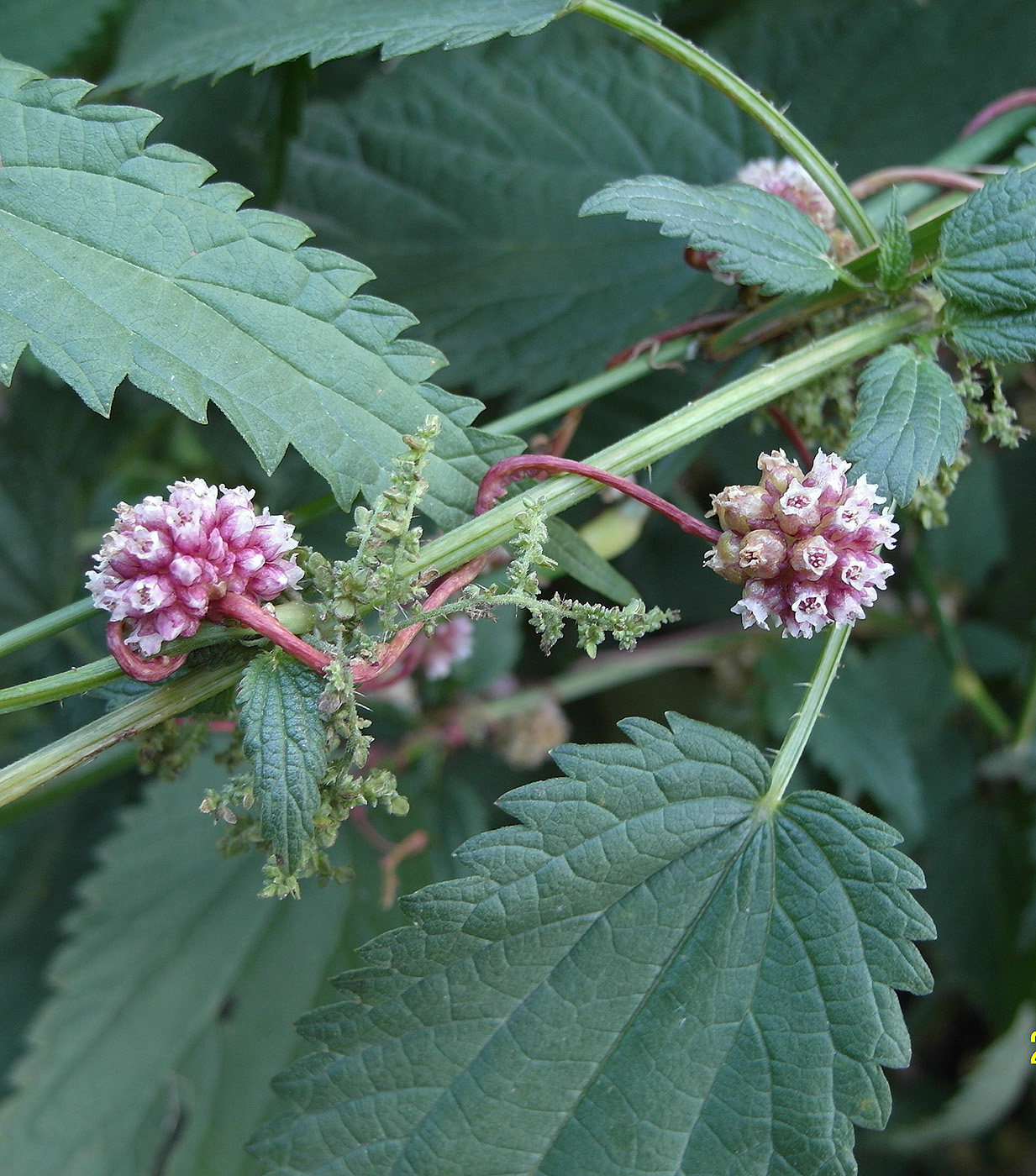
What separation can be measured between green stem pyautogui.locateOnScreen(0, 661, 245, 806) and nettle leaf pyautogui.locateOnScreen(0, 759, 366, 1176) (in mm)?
1052

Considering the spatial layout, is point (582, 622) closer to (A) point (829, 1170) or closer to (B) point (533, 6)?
(A) point (829, 1170)

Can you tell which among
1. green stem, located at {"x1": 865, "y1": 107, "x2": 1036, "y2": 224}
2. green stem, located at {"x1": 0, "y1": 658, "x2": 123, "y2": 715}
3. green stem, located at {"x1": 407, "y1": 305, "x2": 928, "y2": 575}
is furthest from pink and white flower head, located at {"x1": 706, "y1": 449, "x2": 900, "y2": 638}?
green stem, located at {"x1": 865, "y1": 107, "x2": 1036, "y2": 224}

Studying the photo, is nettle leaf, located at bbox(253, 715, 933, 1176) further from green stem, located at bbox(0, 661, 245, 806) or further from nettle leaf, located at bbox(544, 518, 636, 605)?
green stem, located at bbox(0, 661, 245, 806)

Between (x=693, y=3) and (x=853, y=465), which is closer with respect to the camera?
(x=853, y=465)

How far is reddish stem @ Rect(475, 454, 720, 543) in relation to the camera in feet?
3.70

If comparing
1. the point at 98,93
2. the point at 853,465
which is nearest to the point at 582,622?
the point at 853,465

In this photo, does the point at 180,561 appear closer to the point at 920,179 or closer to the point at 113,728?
the point at 113,728

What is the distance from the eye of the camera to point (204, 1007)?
6.39ft

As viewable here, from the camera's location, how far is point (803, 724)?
3.98ft

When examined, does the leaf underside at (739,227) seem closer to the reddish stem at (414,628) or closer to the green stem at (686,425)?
the green stem at (686,425)

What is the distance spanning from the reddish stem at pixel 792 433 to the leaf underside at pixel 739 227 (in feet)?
0.58

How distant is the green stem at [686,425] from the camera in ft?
3.61

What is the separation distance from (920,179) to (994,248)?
0.42 meters

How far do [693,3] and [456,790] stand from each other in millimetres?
2050
